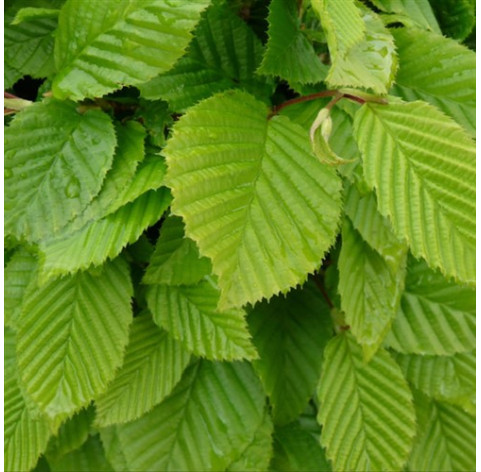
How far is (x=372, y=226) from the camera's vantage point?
65 centimetres

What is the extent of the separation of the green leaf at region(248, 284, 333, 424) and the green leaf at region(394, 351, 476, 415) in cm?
13

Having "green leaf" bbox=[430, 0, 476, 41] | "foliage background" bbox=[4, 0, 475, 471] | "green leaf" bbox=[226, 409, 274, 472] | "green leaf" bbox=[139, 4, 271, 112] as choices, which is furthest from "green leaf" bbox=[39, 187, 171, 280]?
"green leaf" bbox=[430, 0, 476, 41]

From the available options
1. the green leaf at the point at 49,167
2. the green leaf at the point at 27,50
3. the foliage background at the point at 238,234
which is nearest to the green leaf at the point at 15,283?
the foliage background at the point at 238,234

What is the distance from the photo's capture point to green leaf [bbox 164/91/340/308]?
0.53m

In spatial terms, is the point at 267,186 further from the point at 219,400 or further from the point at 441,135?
the point at 219,400

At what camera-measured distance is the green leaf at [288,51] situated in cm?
63

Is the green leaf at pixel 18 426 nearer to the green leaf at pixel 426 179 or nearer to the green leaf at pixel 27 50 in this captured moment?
the green leaf at pixel 27 50

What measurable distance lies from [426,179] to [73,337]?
0.41 m

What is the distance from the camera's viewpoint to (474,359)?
80cm

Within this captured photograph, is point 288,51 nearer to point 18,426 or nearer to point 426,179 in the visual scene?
point 426,179

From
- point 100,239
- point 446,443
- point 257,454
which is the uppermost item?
point 100,239

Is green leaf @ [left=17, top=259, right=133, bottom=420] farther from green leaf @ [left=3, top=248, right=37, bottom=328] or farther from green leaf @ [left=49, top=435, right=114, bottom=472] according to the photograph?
green leaf @ [left=49, top=435, right=114, bottom=472]

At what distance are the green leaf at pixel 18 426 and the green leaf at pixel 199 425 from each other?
11 centimetres

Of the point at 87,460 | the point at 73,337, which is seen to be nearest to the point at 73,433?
the point at 87,460
